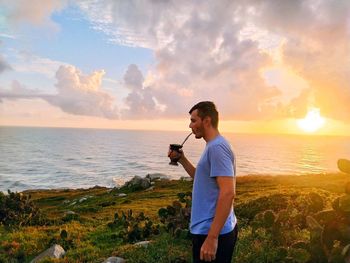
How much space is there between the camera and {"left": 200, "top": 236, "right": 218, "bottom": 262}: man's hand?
18.7 feet

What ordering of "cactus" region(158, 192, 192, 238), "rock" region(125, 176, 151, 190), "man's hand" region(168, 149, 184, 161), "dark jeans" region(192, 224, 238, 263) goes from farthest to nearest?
"rock" region(125, 176, 151, 190)
"cactus" region(158, 192, 192, 238)
"man's hand" region(168, 149, 184, 161)
"dark jeans" region(192, 224, 238, 263)

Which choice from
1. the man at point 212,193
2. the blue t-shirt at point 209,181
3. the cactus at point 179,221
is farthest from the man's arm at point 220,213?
the cactus at point 179,221

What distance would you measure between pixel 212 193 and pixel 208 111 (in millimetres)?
1208

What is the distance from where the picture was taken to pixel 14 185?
331ft

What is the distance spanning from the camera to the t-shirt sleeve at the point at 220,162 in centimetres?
574

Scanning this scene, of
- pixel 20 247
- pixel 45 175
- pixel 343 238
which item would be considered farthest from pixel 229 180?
pixel 45 175

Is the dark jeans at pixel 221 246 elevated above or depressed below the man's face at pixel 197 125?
below

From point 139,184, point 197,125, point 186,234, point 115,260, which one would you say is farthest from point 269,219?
point 139,184

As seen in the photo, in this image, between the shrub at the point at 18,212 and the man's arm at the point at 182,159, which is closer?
the man's arm at the point at 182,159

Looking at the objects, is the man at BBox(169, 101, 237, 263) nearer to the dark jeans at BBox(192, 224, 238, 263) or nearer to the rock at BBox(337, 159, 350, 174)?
the dark jeans at BBox(192, 224, 238, 263)

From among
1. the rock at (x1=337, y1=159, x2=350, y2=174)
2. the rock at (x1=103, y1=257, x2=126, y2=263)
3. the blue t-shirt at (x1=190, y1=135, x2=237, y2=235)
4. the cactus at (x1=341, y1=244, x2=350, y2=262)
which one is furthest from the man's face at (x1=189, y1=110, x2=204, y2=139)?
the rock at (x1=103, y1=257, x2=126, y2=263)

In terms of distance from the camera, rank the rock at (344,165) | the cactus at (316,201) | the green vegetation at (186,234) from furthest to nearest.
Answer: the cactus at (316,201), the green vegetation at (186,234), the rock at (344,165)

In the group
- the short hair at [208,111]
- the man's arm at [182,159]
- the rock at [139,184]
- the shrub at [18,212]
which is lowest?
the rock at [139,184]

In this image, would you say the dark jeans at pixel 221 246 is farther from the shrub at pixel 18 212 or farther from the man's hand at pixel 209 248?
the shrub at pixel 18 212
